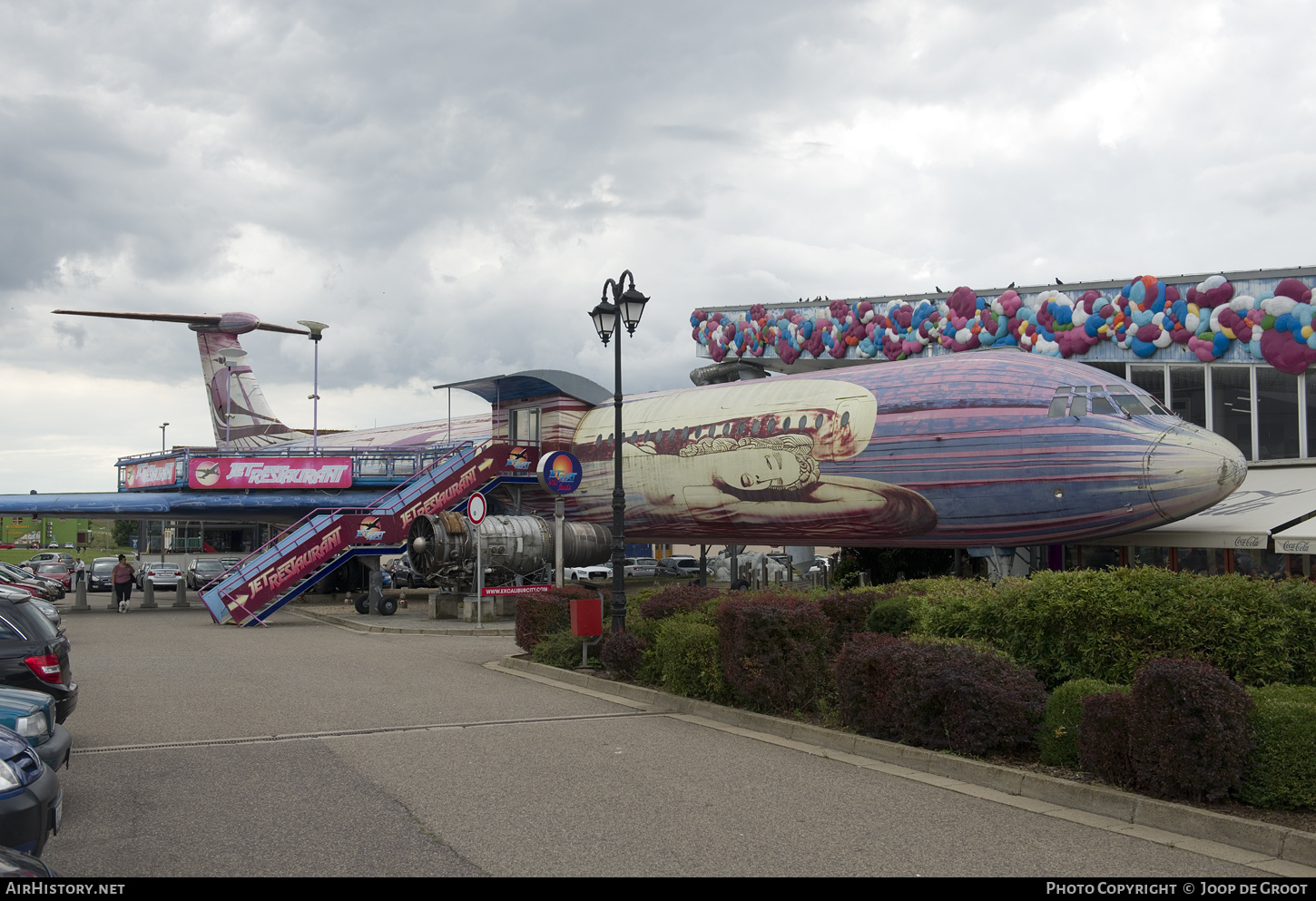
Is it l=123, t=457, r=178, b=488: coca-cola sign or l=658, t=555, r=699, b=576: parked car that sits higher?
l=123, t=457, r=178, b=488: coca-cola sign

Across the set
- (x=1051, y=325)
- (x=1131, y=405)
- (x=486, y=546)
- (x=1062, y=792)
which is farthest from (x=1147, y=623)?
(x=1051, y=325)

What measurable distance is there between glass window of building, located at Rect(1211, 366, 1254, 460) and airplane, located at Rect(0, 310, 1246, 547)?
7.75m

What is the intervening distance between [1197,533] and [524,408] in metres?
20.7

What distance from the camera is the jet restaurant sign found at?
129 feet

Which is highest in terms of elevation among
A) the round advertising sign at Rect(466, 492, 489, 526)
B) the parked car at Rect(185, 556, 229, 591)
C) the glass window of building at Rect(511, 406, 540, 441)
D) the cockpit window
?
the glass window of building at Rect(511, 406, 540, 441)

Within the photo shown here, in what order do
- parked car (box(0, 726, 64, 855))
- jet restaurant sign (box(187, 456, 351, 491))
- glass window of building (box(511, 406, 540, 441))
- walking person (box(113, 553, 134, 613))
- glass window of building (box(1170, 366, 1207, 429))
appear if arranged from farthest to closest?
jet restaurant sign (box(187, 456, 351, 491)) < glass window of building (box(511, 406, 540, 441)) < walking person (box(113, 553, 134, 613)) < glass window of building (box(1170, 366, 1207, 429)) < parked car (box(0, 726, 64, 855))

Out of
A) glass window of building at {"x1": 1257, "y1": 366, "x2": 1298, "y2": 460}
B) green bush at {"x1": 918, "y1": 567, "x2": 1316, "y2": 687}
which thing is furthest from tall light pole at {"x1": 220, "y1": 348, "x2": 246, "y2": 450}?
green bush at {"x1": 918, "y1": 567, "x2": 1316, "y2": 687}

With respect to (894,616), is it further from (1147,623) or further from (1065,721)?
(1065,721)

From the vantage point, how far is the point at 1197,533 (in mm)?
21547

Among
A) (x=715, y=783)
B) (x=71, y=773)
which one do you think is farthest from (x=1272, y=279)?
(x=71, y=773)

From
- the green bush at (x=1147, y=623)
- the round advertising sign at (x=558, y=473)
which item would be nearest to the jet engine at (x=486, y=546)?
the round advertising sign at (x=558, y=473)

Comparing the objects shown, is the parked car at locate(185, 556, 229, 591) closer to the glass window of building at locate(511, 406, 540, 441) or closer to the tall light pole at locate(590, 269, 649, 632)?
the glass window of building at locate(511, 406, 540, 441)

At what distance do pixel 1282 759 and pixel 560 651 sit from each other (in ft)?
36.6

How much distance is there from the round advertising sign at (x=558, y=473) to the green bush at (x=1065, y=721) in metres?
20.7
